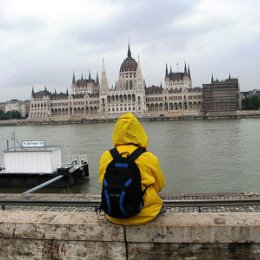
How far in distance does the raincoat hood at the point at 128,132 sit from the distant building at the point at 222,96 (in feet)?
401

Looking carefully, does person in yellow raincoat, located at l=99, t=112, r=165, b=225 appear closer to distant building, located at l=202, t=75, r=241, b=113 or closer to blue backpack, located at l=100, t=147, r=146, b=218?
blue backpack, located at l=100, t=147, r=146, b=218

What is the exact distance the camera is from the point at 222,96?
125 metres

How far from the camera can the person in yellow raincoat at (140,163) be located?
11.1ft

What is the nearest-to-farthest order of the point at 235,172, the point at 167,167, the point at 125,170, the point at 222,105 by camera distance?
the point at 125,170 → the point at 235,172 → the point at 167,167 → the point at 222,105

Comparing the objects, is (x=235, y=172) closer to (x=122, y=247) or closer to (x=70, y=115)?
(x=122, y=247)

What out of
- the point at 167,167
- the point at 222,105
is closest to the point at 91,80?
the point at 222,105

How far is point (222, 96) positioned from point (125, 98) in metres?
35.4

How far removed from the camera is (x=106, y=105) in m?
142

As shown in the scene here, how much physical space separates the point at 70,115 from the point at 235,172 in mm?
129347

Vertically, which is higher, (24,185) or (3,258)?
(3,258)

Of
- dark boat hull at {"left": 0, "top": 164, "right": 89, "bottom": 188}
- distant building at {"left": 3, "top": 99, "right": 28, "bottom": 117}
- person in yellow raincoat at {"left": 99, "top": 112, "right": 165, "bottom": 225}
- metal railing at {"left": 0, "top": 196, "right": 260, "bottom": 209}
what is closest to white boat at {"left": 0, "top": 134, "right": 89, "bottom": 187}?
dark boat hull at {"left": 0, "top": 164, "right": 89, "bottom": 188}

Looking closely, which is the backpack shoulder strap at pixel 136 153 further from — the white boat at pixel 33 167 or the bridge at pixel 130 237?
the white boat at pixel 33 167

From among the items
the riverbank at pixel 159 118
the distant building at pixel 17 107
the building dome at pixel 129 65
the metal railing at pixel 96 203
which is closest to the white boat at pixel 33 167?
the metal railing at pixel 96 203

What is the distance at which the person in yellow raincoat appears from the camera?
3385 millimetres
